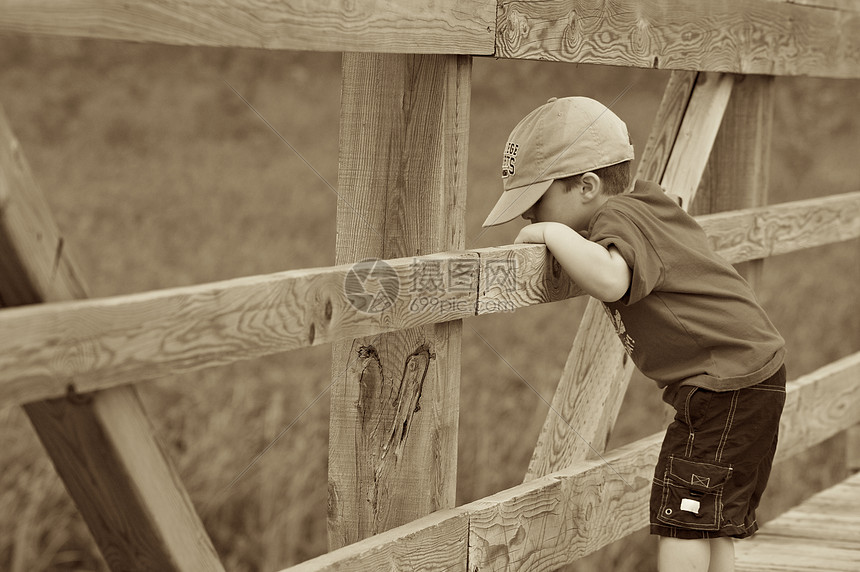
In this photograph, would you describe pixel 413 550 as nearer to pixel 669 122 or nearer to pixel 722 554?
pixel 722 554

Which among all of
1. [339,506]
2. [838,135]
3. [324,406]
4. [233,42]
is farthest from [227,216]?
[838,135]

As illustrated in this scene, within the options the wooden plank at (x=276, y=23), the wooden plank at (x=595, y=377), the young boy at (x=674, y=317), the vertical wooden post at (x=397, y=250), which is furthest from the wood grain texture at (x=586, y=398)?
the wooden plank at (x=276, y=23)

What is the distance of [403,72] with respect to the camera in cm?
226

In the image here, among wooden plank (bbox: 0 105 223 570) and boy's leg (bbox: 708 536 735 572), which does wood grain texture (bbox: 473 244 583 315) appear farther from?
wooden plank (bbox: 0 105 223 570)

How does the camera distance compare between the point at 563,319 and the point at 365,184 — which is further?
the point at 563,319

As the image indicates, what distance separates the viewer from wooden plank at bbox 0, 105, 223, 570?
147 centimetres

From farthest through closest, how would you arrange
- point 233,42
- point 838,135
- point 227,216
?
point 838,135 < point 227,216 < point 233,42

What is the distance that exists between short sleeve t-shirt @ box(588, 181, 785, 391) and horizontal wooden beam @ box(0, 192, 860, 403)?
19 centimetres

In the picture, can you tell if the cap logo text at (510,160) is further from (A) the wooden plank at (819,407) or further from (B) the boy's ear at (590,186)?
(A) the wooden plank at (819,407)

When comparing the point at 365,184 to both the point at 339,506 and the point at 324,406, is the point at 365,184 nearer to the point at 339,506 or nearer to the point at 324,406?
the point at 339,506

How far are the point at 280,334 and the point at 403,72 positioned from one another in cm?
64

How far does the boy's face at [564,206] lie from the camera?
95.5 inches

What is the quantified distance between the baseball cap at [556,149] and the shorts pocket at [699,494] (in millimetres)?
622

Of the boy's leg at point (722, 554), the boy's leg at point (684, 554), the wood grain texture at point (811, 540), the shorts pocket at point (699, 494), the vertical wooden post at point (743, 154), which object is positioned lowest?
the wood grain texture at point (811, 540)
